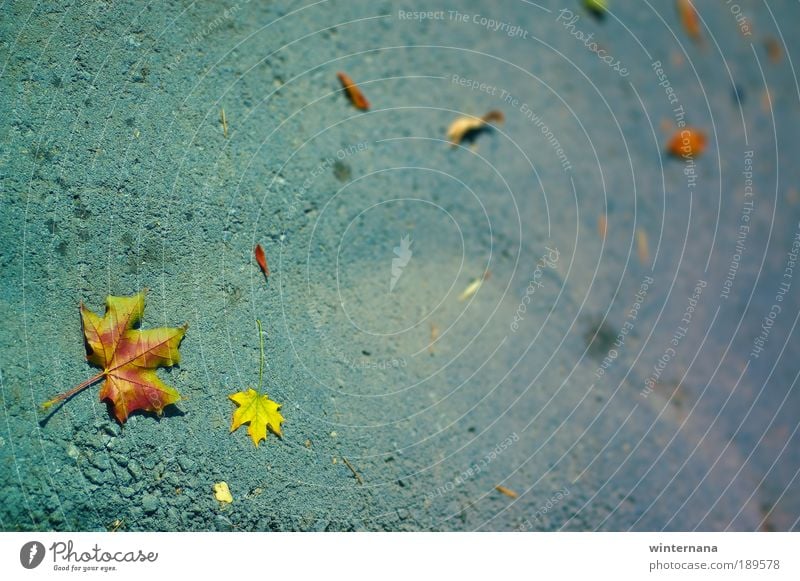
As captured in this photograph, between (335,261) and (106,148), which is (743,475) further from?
(106,148)

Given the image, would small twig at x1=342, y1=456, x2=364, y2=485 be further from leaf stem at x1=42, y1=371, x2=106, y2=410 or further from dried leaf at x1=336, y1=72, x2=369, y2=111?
dried leaf at x1=336, y1=72, x2=369, y2=111

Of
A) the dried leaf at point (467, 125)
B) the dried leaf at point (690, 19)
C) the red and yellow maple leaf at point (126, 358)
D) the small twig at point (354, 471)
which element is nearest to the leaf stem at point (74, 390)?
the red and yellow maple leaf at point (126, 358)

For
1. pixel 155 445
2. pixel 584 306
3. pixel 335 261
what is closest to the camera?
pixel 155 445

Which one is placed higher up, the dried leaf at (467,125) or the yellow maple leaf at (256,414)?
the dried leaf at (467,125)

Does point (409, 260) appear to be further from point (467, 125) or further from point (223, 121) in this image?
point (223, 121)

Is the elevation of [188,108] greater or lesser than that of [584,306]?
greater

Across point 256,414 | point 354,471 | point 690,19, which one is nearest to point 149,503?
point 256,414

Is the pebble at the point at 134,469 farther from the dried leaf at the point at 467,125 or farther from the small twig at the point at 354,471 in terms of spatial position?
the dried leaf at the point at 467,125
